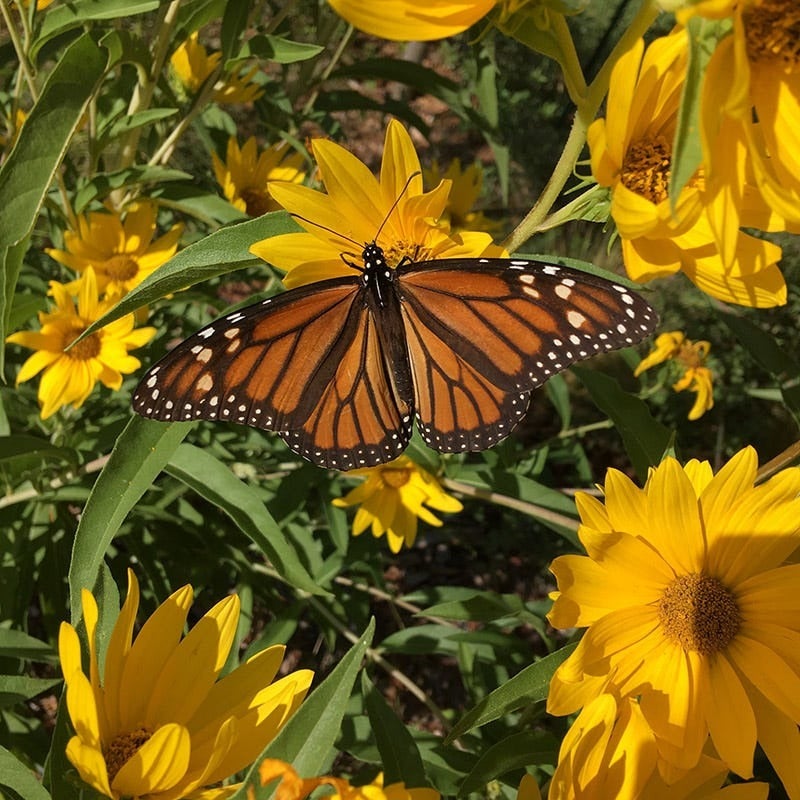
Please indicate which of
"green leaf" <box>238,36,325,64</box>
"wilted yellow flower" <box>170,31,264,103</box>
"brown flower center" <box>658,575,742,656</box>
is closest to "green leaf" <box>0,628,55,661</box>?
"brown flower center" <box>658,575,742,656</box>

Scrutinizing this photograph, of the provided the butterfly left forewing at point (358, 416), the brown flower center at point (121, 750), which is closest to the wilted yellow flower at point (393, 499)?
the butterfly left forewing at point (358, 416)

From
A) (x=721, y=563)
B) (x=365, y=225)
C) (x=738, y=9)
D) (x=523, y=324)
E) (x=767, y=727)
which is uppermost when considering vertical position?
(x=738, y=9)

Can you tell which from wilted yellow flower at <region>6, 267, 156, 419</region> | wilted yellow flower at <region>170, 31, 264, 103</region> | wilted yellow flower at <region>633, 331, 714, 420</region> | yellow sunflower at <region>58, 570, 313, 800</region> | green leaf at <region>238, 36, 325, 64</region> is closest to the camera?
yellow sunflower at <region>58, 570, 313, 800</region>

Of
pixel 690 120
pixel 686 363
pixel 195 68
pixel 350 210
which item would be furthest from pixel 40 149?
pixel 686 363

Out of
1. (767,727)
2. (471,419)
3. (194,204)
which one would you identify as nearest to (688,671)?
(767,727)

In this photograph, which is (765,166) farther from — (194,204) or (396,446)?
(194,204)

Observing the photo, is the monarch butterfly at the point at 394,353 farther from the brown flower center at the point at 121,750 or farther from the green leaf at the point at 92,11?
the green leaf at the point at 92,11

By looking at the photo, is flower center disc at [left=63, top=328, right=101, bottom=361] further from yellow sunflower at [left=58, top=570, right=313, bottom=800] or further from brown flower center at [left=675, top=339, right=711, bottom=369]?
brown flower center at [left=675, top=339, right=711, bottom=369]

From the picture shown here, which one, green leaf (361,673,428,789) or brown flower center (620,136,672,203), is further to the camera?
green leaf (361,673,428,789)
